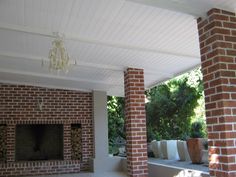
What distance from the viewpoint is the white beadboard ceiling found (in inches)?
162

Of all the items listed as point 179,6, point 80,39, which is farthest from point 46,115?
point 179,6

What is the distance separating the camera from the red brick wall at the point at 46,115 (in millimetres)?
9883

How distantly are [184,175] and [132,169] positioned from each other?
1221 mm

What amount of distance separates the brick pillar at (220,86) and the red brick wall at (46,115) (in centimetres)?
717

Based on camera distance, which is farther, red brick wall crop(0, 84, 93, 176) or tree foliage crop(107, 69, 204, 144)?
tree foliage crop(107, 69, 204, 144)

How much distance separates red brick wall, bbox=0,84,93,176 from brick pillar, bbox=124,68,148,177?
155 inches

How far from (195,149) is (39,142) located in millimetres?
5347

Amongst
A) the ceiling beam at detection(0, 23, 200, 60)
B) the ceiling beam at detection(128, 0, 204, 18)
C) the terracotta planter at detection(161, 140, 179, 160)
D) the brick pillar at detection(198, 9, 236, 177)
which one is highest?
the ceiling beam at detection(0, 23, 200, 60)

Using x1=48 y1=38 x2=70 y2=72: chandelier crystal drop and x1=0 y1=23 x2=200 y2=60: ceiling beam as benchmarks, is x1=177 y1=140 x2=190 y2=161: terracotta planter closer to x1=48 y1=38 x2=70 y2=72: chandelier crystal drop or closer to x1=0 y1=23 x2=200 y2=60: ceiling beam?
x1=0 y1=23 x2=200 y2=60: ceiling beam

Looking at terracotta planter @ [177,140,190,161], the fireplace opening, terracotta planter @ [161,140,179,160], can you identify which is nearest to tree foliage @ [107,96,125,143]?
the fireplace opening

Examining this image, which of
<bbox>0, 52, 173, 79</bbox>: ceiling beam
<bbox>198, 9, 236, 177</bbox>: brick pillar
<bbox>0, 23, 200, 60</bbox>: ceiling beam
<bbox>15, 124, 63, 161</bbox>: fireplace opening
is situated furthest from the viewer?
<bbox>15, 124, 63, 161</bbox>: fireplace opening

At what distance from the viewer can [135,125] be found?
6.79 meters

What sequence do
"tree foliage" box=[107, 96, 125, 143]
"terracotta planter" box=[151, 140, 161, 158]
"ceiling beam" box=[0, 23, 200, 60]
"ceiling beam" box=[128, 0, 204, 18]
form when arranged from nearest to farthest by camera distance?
"ceiling beam" box=[128, 0, 204, 18] < "ceiling beam" box=[0, 23, 200, 60] < "terracotta planter" box=[151, 140, 161, 158] < "tree foliage" box=[107, 96, 125, 143]

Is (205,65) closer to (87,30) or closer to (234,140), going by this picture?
(234,140)
